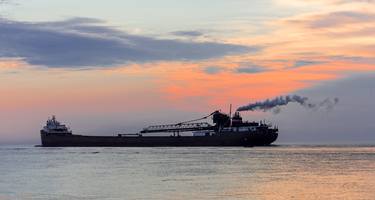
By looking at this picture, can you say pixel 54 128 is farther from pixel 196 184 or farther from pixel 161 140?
pixel 196 184

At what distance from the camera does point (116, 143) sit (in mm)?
184500

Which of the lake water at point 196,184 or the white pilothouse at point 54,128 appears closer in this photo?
the lake water at point 196,184

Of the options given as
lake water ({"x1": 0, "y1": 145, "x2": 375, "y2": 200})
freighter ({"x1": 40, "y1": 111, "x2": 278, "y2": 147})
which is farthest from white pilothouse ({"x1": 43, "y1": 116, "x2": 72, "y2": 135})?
lake water ({"x1": 0, "y1": 145, "x2": 375, "y2": 200})

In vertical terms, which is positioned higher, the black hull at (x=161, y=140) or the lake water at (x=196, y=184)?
the black hull at (x=161, y=140)

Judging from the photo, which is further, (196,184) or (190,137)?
(190,137)

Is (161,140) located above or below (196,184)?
above

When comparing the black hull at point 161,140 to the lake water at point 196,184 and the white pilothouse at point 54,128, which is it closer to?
the white pilothouse at point 54,128

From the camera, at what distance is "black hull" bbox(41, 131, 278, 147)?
6280 inches

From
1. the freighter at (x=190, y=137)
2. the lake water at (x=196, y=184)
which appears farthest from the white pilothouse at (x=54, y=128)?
the lake water at (x=196, y=184)

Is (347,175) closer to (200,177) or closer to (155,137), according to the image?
(200,177)

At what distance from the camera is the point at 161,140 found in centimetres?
17562

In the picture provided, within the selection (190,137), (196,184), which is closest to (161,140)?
(190,137)

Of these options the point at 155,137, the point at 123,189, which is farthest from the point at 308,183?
the point at 155,137

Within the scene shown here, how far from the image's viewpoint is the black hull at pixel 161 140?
159500mm
